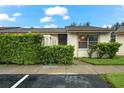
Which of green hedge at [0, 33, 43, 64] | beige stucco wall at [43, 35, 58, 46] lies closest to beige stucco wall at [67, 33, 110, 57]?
beige stucco wall at [43, 35, 58, 46]

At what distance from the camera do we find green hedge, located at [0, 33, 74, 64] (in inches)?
573

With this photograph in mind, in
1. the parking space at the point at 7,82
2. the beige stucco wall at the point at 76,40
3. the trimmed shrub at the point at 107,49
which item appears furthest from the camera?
the beige stucco wall at the point at 76,40

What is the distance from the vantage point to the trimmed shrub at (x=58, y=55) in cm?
1452

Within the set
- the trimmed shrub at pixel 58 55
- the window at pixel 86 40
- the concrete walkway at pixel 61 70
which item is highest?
the window at pixel 86 40

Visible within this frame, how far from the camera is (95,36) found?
2039cm

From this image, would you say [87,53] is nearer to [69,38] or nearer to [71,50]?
[69,38]

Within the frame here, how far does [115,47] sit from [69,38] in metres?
4.04

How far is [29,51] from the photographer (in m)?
14.7

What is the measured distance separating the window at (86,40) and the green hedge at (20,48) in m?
6.26

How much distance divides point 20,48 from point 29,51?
58 cm

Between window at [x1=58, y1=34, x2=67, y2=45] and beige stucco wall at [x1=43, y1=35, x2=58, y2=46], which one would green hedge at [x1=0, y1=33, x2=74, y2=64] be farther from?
window at [x1=58, y1=34, x2=67, y2=45]

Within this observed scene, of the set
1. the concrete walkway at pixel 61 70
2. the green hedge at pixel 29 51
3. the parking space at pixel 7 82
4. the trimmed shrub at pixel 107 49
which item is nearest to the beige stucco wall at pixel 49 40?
the green hedge at pixel 29 51

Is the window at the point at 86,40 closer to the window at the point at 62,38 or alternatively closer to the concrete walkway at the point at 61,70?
the window at the point at 62,38

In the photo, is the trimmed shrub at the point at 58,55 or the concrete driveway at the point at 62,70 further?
the trimmed shrub at the point at 58,55
